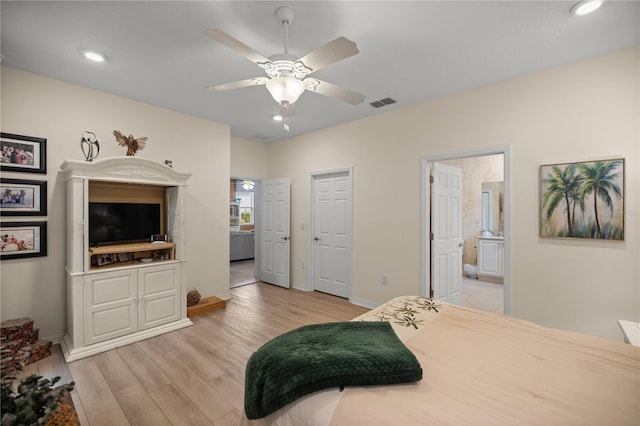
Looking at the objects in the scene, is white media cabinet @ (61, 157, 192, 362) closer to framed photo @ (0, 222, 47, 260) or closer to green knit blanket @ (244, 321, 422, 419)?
framed photo @ (0, 222, 47, 260)

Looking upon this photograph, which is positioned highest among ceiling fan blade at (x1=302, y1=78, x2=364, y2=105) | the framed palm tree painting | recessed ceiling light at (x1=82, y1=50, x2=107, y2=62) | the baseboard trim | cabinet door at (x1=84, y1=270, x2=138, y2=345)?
recessed ceiling light at (x1=82, y1=50, x2=107, y2=62)

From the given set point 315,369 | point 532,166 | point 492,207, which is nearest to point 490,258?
point 492,207

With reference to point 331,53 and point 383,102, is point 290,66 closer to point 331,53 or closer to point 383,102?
point 331,53

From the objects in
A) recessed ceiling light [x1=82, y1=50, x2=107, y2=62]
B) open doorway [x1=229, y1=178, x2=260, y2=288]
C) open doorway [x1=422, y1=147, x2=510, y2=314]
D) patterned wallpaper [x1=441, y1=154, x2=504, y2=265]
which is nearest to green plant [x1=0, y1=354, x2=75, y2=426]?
recessed ceiling light [x1=82, y1=50, x2=107, y2=62]

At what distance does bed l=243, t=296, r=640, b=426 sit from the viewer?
963mm

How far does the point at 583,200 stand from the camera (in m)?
2.46

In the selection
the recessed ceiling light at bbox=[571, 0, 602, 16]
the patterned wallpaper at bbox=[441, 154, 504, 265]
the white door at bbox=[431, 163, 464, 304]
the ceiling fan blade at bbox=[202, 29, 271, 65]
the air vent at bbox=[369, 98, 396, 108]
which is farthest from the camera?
the patterned wallpaper at bbox=[441, 154, 504, 265]

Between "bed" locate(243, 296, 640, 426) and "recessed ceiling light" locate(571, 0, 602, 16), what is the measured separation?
208cm

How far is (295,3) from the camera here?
5.83ft

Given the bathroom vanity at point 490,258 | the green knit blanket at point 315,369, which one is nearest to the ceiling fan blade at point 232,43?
the green knit blanket at point 315,369

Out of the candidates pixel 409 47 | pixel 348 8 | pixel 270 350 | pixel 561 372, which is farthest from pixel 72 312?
pixel 409 47

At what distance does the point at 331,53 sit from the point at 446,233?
2.98 meters

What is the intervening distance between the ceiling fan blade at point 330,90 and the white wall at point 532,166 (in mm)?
1722

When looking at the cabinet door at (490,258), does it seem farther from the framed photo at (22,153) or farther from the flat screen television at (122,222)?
the framed photo at (22,153)
